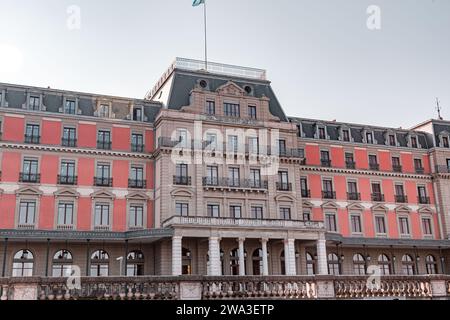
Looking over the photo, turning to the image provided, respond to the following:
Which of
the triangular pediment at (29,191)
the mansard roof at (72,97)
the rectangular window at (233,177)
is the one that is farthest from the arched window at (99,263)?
the rectangular window at (233,177)

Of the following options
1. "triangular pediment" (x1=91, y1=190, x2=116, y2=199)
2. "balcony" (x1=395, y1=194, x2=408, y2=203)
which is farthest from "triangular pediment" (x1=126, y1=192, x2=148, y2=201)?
"balcony" (x1=395, y1=194, x2=408, y2=203)

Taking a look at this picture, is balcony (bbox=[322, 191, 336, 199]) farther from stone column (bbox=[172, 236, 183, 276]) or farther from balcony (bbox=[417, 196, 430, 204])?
stone column (bbox=[172, 236, 183, 276])

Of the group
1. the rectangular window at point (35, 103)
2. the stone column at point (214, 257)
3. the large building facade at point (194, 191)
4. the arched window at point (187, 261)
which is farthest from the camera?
the rectangular window at point (35, 103)

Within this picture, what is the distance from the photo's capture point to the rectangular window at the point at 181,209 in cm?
4097

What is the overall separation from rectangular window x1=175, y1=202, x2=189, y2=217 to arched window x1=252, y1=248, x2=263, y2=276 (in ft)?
22.2

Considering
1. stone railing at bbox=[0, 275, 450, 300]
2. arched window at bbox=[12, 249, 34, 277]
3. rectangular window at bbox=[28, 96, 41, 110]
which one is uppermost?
rectangular window at bbox=[28, 96, 41, 110]

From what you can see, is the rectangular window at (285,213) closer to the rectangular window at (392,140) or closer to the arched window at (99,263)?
the arched window at (99,263)

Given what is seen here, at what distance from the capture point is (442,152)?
176 feet

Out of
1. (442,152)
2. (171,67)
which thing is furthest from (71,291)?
(442,152)

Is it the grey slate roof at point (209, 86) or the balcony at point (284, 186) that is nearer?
the grey slate roof at point (209, 86)

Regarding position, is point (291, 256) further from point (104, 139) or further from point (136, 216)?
point (104, 139)

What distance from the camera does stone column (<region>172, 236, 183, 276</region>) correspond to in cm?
3669

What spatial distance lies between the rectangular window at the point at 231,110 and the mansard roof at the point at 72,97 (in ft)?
20.0
